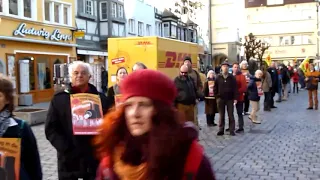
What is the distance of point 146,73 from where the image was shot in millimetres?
1920

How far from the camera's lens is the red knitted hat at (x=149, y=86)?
6.19 ft

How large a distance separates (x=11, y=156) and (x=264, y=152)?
6.30m

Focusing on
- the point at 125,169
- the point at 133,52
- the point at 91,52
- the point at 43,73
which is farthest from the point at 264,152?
the point at 91,52

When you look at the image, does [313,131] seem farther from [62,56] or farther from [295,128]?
[62,56]

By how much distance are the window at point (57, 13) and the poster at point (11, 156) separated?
24.8 meters

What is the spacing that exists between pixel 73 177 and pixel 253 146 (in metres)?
5.87

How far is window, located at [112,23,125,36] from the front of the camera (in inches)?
1354

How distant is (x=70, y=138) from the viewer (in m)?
4.26

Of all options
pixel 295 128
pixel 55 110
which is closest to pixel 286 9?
pixel 295 128

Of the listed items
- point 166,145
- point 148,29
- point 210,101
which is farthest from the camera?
point 148,29

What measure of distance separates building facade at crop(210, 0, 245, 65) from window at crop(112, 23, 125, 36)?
98.9ft

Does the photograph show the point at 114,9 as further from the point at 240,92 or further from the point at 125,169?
the point at 125,169

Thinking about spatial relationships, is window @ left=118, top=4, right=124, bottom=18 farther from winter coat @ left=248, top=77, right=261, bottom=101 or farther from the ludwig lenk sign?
winter coat @ left=248, top=77, right=261, bottom=101

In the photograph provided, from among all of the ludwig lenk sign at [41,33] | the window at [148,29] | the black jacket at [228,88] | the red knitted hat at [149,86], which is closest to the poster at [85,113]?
the red knitted hat at [149,86]
